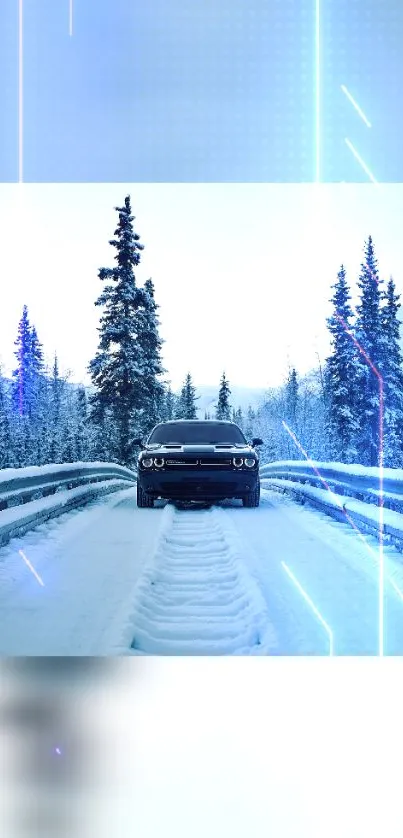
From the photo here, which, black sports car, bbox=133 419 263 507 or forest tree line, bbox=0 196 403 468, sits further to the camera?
forest tree line, bbox=0 196 403 468

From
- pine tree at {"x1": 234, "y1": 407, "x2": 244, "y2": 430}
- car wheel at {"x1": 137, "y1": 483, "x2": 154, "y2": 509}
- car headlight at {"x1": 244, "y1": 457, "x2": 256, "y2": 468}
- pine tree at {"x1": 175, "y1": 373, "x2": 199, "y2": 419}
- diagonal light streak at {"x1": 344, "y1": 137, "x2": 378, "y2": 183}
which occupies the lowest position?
car wheel at {"x1": 137, "y1": 483, "x2": 154, "y2": 509}

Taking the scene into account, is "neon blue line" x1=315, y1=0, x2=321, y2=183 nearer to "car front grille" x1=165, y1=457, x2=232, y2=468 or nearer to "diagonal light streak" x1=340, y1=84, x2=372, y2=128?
"diagonal light streak" x1=340, y1=84, x2=372, y2=128

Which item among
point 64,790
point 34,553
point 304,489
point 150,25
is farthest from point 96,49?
point 304,489

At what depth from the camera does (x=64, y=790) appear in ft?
7.96

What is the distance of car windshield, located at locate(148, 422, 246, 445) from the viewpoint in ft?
22.3

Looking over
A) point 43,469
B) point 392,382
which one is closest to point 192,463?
point 43,469

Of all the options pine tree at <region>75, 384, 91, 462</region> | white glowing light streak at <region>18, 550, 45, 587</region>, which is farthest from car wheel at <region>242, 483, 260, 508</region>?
white glowing light streak at <region>18, 550, 45, 587</region>

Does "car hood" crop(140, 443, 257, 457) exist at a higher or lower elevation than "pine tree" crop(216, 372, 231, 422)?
lower

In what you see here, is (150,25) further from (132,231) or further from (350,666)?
(350,666)

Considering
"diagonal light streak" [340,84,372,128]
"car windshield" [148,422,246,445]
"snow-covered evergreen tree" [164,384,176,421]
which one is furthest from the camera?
"snow-covered evergreen tree" [164,384,176,421]

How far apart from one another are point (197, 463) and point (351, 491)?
1.31 meters

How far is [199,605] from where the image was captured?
13.9 feet

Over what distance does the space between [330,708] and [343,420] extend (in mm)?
7180

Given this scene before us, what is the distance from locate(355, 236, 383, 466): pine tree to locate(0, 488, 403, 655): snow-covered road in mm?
2952
